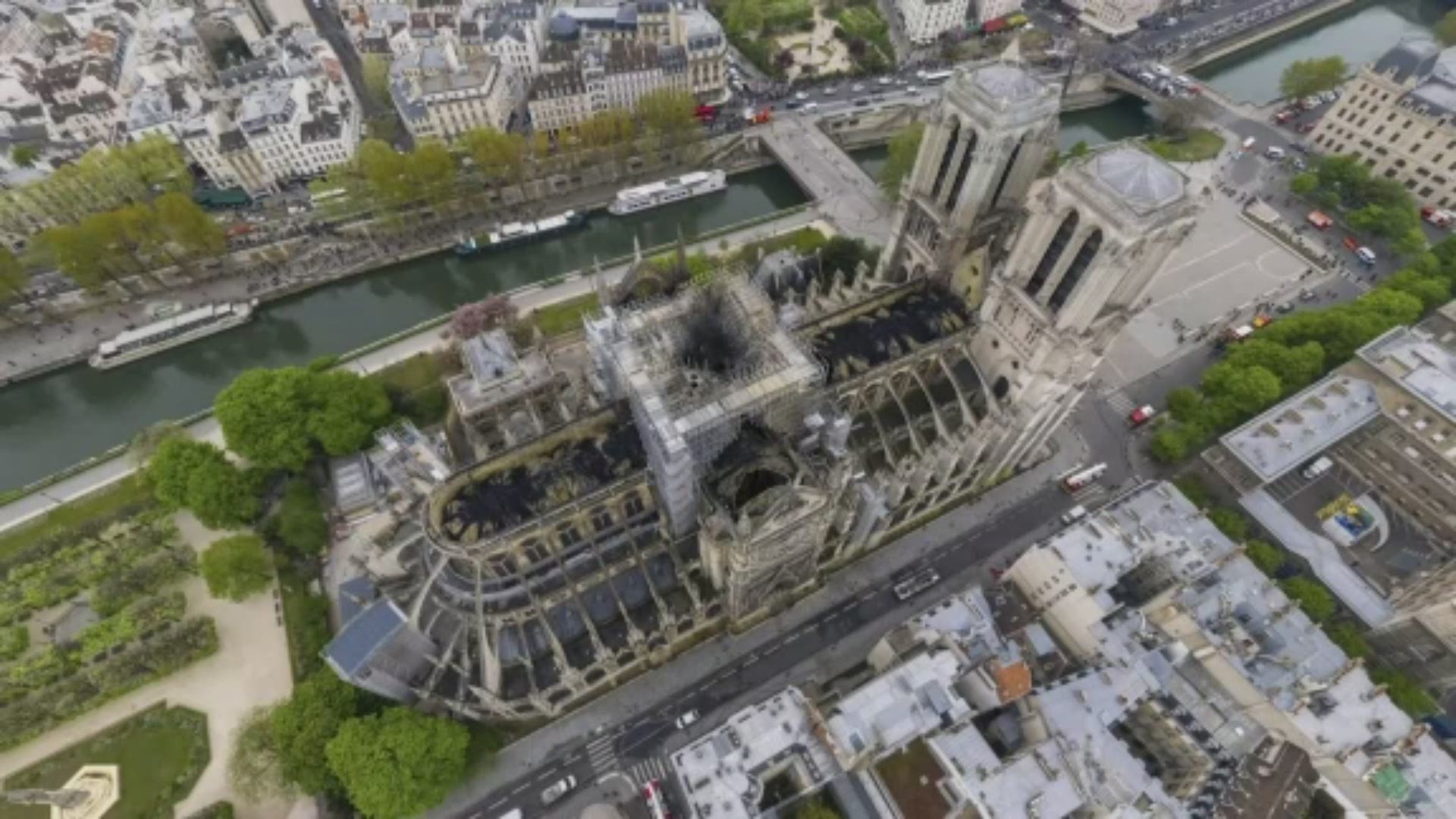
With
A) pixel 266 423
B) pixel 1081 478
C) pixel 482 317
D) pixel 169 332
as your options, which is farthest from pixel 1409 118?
pixel 169 332

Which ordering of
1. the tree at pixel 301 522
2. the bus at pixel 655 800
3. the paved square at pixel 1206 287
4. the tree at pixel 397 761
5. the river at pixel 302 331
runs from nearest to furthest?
1. the tree at pixel 397 761
2. the bus at pixel 655 800
3. the tree at pixel 301 522
4. the river at pixel 302 331
5. the paved square at pixel 1206 287

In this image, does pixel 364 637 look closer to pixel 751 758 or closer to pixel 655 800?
pixel 655 800

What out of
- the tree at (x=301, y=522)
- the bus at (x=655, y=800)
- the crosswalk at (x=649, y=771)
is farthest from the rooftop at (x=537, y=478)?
the tree at (x=301, y=522)

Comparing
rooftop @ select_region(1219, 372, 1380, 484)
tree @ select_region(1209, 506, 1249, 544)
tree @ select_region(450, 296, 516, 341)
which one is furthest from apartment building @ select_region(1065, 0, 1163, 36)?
tree @ select_region(450, 296, 516, 341)

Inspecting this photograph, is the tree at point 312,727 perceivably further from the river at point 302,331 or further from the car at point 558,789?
the river at point 302,331

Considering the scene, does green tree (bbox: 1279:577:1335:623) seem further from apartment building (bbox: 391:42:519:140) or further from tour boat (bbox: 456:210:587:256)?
apartment building (bbox: 391:42:519:140)

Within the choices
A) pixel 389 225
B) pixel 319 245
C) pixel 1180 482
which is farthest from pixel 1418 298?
pixel 319 245

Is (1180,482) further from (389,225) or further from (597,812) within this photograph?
(389,225)
